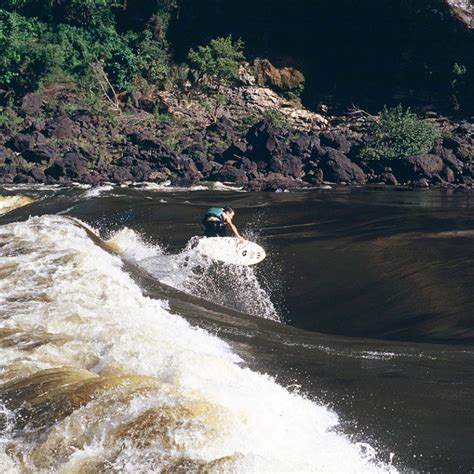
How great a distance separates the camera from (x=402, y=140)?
3272 cm

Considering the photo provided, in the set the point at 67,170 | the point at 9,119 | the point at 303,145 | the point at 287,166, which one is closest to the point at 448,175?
the point at 303,145

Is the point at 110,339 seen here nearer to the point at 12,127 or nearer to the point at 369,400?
the point at 369,400

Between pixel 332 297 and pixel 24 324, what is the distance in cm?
545

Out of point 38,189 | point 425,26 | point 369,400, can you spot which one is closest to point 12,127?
point 38,189

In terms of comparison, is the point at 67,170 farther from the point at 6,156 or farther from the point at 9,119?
the point at 9,119

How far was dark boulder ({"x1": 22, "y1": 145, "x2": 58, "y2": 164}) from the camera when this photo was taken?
102ft

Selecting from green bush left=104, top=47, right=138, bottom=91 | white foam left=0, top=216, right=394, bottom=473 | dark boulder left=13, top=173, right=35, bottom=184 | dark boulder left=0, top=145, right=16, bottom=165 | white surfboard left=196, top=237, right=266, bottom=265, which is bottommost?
dark boulder left=13, top=173, right=35, bottom=184

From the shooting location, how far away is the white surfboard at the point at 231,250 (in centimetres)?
1467

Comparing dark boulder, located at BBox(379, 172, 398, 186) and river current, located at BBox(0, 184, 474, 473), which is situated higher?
river current, located at BBox(0, 184, 474, 473)

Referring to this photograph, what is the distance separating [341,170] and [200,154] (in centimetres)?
650

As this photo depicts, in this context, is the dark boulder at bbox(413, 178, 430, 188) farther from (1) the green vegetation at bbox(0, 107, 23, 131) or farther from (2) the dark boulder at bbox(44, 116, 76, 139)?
(1) the green vegetation at bbox(0, 107, 23, 131)

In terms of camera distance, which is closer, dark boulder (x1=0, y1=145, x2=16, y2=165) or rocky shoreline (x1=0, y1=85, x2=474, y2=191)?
rocky shoreline (x1=0, y1=85, x2=474, y2=191)

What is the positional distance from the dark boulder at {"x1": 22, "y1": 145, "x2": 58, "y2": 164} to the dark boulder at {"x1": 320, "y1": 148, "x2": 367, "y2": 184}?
38.0 ft

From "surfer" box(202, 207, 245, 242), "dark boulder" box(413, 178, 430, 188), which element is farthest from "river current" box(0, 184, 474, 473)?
"dark boulder" box(413, 178, 430, 188)
